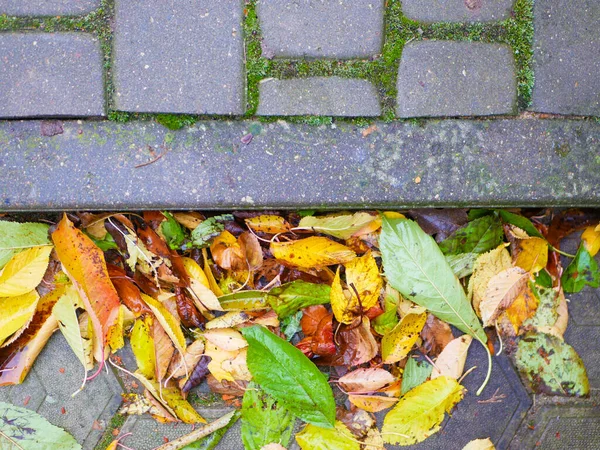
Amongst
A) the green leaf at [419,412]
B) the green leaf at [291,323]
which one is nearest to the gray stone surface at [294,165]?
the green leaf at [291,323]

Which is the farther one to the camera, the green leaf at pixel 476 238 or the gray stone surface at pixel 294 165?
the green leaf at pixel 476 238

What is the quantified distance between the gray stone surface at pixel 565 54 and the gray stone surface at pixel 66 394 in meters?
1.84

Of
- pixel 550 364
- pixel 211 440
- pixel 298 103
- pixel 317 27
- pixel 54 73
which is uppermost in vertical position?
pixel 317 27

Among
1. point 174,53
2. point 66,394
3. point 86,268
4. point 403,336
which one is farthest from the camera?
point 66,394

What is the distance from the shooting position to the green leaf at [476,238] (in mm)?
1750

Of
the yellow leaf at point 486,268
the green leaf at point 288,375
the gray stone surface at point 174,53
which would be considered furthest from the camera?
the yellow leaf at point 486,268

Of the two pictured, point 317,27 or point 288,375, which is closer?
point 317,27

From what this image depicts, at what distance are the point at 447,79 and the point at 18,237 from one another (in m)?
1.53

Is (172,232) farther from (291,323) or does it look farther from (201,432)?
(201,432)

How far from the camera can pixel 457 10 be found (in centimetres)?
160

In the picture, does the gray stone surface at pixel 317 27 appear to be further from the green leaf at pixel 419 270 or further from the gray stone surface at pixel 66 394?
the gray stone surface at pixel 66 394

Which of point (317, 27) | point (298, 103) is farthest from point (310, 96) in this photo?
point (317, 27)

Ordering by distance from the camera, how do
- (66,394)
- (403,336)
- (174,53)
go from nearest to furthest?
1. (174,53)
2. (403,336)
3. (66,394)

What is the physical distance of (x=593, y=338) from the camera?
75.1 inches
